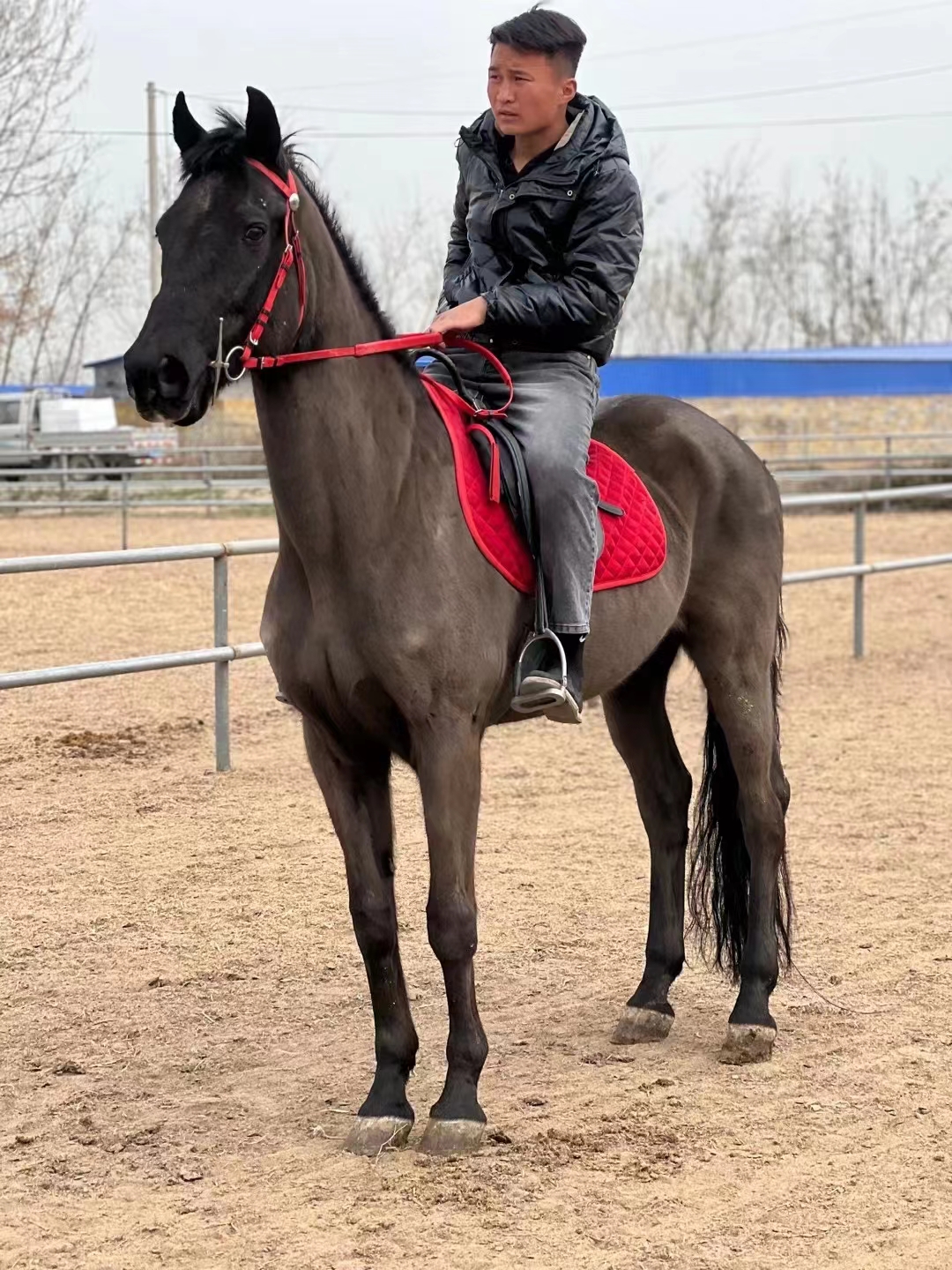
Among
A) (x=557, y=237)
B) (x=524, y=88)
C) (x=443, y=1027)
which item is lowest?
(x=443, y=1027)

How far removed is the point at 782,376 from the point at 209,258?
36377 millimetres

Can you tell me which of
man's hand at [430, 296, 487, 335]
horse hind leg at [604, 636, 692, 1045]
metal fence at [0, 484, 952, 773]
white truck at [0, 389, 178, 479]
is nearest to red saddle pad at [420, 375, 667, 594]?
man's hand at [430, 296, 487, 335]

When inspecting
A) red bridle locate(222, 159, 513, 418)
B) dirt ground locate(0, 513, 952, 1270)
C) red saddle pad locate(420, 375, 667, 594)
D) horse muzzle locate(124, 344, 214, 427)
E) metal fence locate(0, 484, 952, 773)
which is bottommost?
dirt ground locate(0, 513, 952, 1270)

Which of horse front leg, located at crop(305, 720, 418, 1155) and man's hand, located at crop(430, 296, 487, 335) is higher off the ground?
man's hand, located at crop(430, 296, 487, 335)

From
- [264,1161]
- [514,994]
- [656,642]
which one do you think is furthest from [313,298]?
[514,994]

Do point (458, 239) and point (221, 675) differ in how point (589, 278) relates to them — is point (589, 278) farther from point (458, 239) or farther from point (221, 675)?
point (221, 675)

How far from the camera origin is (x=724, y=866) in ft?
16.2

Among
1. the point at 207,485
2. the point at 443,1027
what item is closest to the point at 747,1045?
the point at 443,1027

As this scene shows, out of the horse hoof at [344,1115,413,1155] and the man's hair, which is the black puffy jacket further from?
the horse hoof at [344,1115,413,1155]

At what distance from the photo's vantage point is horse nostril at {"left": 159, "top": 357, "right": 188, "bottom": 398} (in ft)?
10.7

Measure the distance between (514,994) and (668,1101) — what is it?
92cm

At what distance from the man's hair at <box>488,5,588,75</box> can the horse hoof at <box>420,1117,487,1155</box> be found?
107 inches

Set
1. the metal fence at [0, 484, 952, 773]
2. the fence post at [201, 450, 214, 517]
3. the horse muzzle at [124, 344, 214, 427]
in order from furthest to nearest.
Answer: the fence post at [201, 450, 214, 517]
the metal fence at [0, 484, 952, 773]
the horse muzzle at [124, 344, 214, 427]

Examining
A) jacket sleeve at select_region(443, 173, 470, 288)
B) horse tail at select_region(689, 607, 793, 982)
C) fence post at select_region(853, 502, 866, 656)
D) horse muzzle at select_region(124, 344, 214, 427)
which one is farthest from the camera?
fence post at select_region(853, 502, 866, 656)
